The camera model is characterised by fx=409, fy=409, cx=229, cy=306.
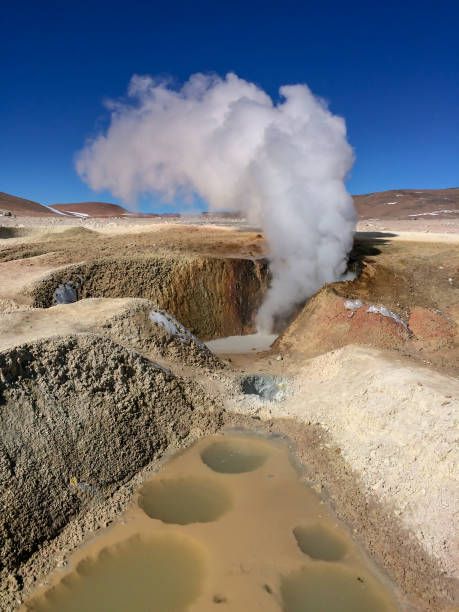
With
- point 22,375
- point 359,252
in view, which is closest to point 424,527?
point 22,375

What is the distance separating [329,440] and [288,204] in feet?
25.0

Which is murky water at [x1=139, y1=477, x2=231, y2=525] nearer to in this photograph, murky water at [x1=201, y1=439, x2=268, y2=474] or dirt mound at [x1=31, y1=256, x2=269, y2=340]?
murky water at [x1=201, y1=439, x2=268, y2=474]

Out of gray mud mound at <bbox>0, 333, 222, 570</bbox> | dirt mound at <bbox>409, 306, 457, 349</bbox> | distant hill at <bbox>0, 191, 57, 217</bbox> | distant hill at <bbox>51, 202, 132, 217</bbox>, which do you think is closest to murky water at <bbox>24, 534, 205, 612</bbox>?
gray mud mound at <bbox>0, 333, 222, 570</bbox>

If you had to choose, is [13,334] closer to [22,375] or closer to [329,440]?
[22,375]

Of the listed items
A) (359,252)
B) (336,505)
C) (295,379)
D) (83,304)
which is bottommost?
(336,505)

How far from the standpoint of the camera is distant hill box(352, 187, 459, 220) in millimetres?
41866

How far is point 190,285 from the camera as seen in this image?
12.8m

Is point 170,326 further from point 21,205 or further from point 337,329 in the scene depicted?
point 21,205

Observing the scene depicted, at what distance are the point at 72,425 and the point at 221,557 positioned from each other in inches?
108

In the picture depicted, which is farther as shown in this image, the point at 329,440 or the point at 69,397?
the point at 329,440

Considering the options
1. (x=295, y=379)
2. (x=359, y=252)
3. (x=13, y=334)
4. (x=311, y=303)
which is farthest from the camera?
(x=359, y=252)

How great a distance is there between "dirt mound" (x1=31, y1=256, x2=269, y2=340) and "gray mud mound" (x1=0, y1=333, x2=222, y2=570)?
4872 mm

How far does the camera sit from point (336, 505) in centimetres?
566

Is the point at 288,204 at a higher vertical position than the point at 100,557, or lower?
higher
